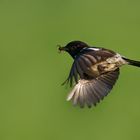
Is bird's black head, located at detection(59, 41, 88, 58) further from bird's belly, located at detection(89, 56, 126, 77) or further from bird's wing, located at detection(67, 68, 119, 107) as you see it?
bird's belly, located at detection(89, 56, 126, 77)

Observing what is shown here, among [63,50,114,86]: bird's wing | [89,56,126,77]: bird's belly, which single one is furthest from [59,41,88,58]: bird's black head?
[89,56,126,77]: bird's belly

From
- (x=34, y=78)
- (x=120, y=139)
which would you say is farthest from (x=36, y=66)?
(x=120, y=139)

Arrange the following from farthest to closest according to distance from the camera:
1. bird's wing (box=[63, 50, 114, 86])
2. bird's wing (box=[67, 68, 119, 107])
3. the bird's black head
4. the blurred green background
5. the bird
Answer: the blurred green background, the bird's black head, bird's wing (box=[67, 68, 119, 107]), the bird, bird's wing (box=[63, 50, 114, 86])

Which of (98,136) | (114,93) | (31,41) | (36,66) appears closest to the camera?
(98,136)

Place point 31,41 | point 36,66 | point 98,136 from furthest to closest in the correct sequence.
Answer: point 31,41
point 36,66
point 98,136

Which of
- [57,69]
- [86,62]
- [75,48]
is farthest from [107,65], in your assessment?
[57,69]

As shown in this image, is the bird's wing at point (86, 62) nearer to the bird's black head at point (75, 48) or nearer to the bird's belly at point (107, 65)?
the bird's belly at point (107, 65)

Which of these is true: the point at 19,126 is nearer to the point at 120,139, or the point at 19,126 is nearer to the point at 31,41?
the point at 120,139

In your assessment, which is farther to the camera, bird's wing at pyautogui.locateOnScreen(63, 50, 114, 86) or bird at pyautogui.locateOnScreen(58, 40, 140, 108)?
bird at pyautogui.locateOnScreen(58, 40, 140, 108)
